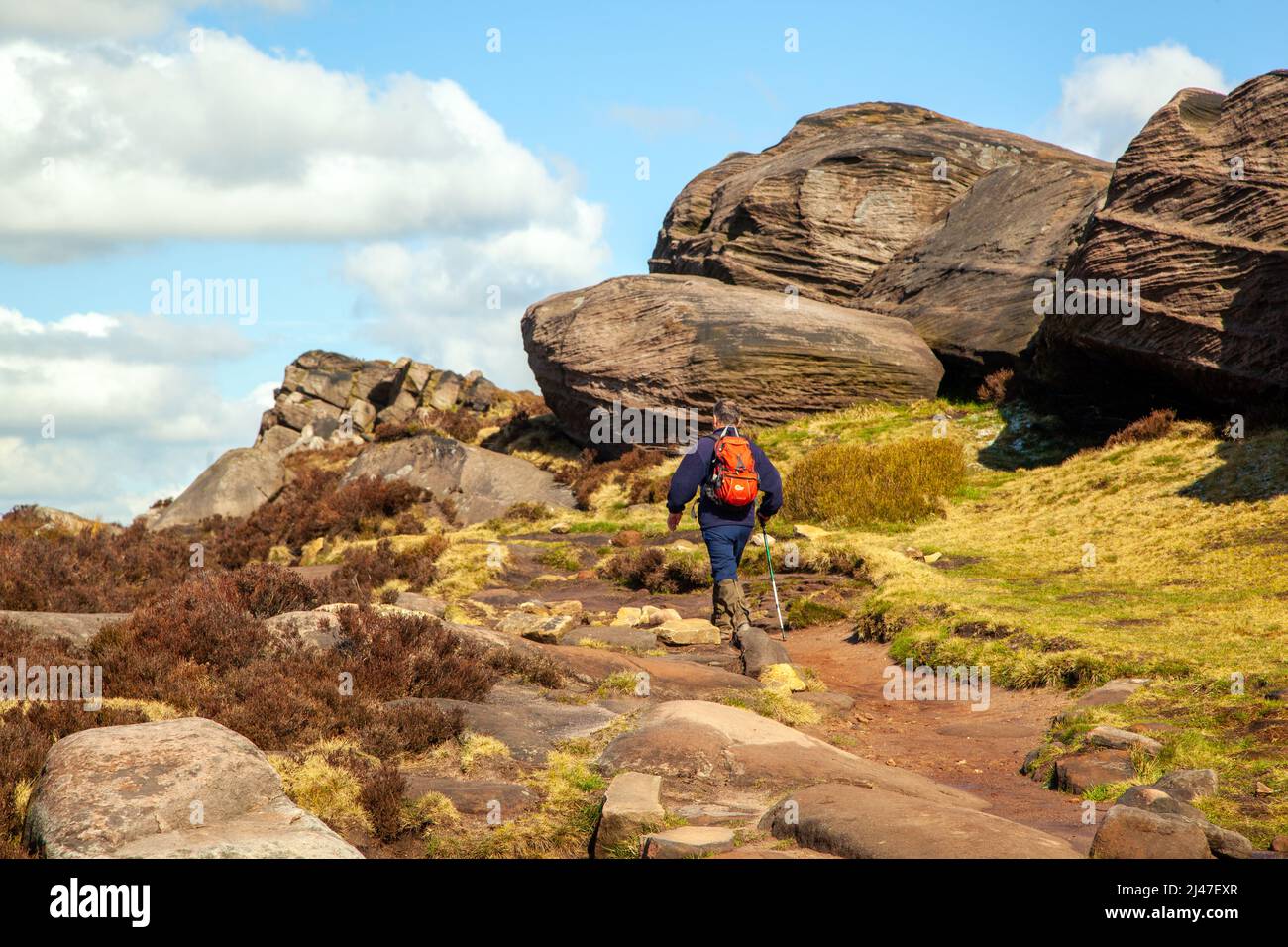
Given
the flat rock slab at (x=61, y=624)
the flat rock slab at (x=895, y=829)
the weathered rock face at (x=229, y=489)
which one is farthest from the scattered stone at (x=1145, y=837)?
the weathered rock face at (x=229, y=489)

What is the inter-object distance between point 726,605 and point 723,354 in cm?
1516

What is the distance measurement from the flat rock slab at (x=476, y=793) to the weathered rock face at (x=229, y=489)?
82.9ft

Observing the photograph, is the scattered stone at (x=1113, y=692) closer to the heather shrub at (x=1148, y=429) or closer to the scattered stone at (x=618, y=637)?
the scattered stone at (x=618, y=637)

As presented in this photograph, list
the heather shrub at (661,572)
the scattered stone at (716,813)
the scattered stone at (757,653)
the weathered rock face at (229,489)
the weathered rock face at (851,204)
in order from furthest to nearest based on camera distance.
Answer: the weathered rock face at (851,204) < the weathered rock face at (229,489) < the heather shrub at (661,572) < the scattered stone at (757,653) < the scattered stone at (716,813)

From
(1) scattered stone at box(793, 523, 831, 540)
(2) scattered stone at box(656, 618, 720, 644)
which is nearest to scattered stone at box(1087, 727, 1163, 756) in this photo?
(2) scattered stone at box(656, 618, 720, 644)

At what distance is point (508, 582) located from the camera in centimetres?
1889

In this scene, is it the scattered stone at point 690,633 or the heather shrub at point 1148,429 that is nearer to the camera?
the scattered stone at point 690,633

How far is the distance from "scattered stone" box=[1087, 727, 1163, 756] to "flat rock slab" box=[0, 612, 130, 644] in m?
8.14

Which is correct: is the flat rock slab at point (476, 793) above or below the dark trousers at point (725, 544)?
below

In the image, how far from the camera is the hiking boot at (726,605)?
42.9 ft

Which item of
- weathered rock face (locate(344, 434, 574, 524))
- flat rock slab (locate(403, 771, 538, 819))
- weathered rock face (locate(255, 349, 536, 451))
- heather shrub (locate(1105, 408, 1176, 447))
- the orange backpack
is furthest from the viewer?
weathered rock face (locate(255, 349, 536, 451))

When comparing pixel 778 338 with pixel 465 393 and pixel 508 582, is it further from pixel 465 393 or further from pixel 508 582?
pixel 465 393

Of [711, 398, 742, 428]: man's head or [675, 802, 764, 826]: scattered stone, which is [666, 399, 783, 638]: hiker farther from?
[675, 802, 764, 826]: scattered stone

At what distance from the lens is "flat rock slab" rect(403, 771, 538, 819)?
6.61 m
